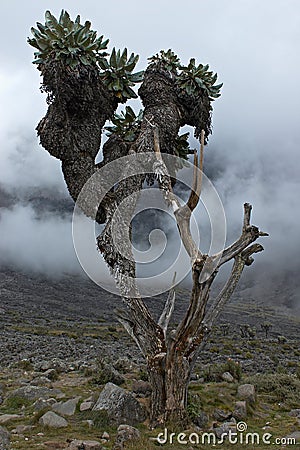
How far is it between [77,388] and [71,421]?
2.89 m

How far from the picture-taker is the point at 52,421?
7316mm

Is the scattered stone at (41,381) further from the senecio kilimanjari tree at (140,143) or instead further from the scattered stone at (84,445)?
the scattered stone at (84,445)

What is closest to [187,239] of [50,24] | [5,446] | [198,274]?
[198,274]

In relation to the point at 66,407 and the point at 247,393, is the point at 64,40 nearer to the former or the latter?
the point at 66,407

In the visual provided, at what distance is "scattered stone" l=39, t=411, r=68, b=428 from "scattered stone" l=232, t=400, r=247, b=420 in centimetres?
329

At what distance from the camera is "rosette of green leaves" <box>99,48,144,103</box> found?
10.9 meters

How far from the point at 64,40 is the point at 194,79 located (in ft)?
11.4

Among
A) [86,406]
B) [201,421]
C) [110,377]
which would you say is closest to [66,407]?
[86,406]

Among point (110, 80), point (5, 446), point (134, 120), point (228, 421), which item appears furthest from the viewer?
point (134, 120)

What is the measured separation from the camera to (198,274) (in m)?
8.00

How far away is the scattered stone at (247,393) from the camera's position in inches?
366

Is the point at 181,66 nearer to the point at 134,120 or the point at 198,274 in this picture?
the point at 134,120

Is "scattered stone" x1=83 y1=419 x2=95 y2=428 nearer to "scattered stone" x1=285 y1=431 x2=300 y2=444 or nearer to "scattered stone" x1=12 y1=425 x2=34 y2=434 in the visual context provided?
"scattered stone" x1=12 y1=425 x2=34 y2=434

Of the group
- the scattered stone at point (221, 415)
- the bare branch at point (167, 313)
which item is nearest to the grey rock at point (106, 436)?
the bare branch at point (167, 313)
